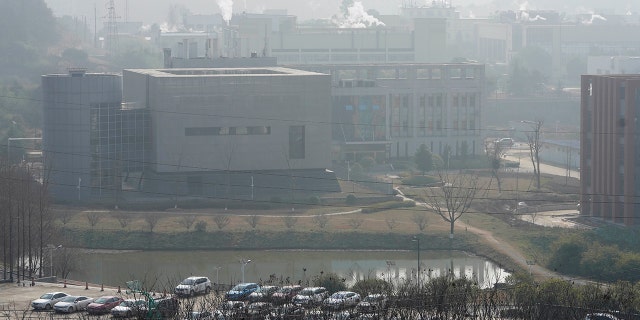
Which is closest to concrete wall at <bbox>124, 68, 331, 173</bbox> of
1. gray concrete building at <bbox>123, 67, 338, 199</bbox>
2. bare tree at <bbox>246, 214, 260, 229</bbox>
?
gray concrete building at <bbox>123, 67, 338, 199</bbox>

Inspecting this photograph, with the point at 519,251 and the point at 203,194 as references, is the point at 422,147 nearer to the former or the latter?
the point at 203,194

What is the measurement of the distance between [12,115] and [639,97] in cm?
1657

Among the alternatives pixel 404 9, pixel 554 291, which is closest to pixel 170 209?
pixel 554 291

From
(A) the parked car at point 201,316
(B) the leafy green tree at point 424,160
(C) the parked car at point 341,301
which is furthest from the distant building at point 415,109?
(A) the parked car at point 201,316

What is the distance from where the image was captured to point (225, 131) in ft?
80.5

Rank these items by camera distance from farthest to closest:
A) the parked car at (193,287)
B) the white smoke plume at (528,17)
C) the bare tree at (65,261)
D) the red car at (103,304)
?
the white smoke plume at (528,17)
the bare tree at (65,261)
the parked car at (193,287)
the red car at (103,304)

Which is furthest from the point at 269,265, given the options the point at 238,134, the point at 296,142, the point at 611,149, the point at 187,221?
the point at 296,142

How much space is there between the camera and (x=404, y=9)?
206ft

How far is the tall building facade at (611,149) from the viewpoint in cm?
2038

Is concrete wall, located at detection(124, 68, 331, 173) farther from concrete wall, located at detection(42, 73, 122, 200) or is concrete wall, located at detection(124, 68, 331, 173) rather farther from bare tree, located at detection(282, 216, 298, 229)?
bare tree, located at detection(282, 216, 298, 229)

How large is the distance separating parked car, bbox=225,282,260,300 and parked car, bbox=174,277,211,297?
24.5 inches

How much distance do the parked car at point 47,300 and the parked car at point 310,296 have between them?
8.14 feet

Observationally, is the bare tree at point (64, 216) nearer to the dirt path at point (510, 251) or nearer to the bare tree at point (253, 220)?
the bare tree at point (253, 220)

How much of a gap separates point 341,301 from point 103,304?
2.44 m
